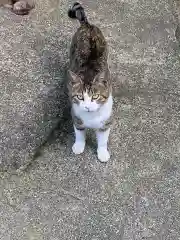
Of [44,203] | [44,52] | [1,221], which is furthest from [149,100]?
[1,221]

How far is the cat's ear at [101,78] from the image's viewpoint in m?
2.71

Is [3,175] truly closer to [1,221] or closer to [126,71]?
[1,221]

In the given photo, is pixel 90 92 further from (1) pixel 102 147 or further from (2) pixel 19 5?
(2) pixel 19 5

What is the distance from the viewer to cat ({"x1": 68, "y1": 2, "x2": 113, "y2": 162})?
2.71 metres

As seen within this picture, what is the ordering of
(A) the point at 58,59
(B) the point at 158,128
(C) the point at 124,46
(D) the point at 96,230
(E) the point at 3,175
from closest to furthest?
1. (D) the point at 96,230
2. (E) the point at 3,175
3. (B) the point at 158,128
4. (A) the point at 58,59
5. (C) the point at 124,46

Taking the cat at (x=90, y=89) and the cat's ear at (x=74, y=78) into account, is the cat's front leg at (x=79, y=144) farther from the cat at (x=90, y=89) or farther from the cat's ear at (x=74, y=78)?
the cat's ear at (x=74, y=78)

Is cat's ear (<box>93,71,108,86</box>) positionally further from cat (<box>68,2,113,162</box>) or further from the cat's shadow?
the cat's shadow

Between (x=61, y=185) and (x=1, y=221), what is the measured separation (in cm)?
39

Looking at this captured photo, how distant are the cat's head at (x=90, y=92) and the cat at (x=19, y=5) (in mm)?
1185

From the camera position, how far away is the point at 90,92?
8.82ft

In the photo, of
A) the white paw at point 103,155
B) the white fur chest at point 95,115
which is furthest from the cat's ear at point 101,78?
the white paw at point 103,155

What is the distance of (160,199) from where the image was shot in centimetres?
294

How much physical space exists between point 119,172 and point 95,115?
1.32ft

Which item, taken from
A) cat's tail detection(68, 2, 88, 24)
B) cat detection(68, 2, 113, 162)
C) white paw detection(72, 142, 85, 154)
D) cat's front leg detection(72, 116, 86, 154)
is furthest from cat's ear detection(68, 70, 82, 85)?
cat's tail detection(68, 2, 88, 24)
